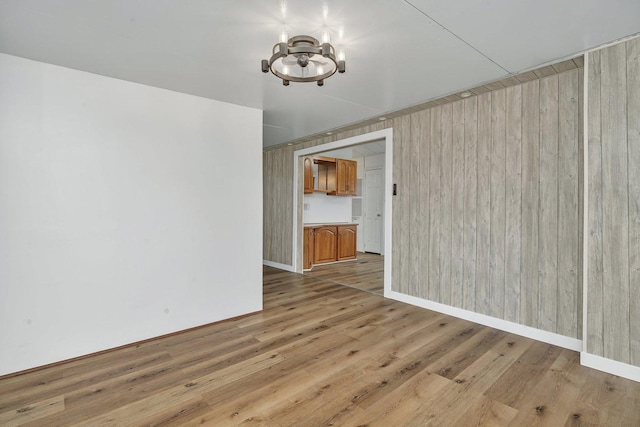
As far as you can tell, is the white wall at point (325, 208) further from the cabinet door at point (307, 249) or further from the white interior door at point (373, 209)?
the white interior door at point (373, 209)

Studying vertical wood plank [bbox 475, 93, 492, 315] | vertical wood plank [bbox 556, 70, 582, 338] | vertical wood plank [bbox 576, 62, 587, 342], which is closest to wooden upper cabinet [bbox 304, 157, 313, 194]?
vertical wood plank [bbox 475, 93, 492, 315]

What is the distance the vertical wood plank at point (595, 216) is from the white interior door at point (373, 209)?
228 inches

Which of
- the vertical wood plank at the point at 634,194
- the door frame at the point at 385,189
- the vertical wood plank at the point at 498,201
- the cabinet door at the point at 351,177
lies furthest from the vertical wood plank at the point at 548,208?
the cabinet door at the point at 351,177

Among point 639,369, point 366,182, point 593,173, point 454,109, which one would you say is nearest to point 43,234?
point 454,109

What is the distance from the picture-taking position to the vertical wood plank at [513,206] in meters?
2.99

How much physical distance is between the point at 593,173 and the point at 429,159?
1.60 meters

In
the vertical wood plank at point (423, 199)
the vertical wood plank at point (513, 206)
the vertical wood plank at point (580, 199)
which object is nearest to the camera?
the vertical wood plank at point (580, 199)

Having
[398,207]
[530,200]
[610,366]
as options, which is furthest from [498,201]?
[610,366]

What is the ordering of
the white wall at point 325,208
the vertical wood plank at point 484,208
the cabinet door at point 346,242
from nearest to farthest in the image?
the vertical wood plank at point 484,208 < the white wall at point 325,208 < the cabinet door at point 346,242

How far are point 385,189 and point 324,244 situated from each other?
2.58 meters

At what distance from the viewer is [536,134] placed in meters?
2.88

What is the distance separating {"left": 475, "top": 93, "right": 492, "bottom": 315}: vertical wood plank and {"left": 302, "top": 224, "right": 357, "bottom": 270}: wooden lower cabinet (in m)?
3.25

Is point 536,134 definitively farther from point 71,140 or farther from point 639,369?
point 71,140

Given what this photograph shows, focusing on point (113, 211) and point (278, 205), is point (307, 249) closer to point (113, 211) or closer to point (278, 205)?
point (278, 205)
